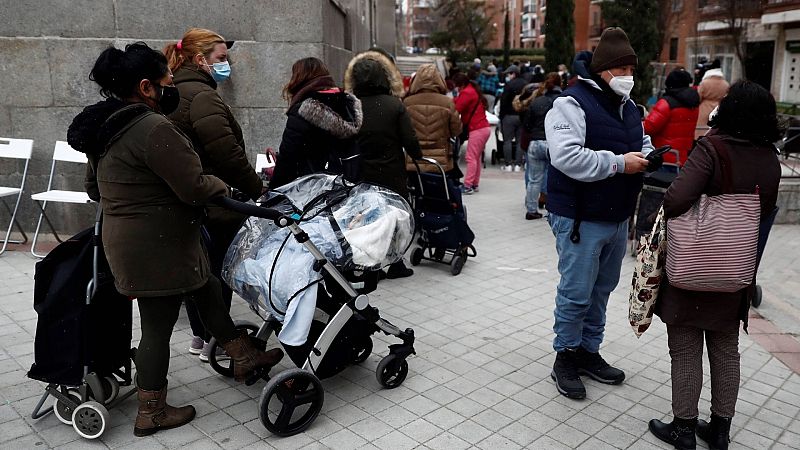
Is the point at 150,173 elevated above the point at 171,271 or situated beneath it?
elevated above

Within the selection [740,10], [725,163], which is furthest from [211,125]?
[740,10]

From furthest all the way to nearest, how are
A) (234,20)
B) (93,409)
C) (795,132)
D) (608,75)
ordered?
(795,132) → (234,20) → (608,75) → (93,409)

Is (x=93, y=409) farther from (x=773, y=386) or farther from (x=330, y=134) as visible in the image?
(x=773, y=386)

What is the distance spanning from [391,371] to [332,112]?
174 cm

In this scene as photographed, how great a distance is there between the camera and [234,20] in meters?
6.62

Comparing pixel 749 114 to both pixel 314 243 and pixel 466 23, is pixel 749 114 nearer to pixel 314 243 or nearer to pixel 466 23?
pixel 314 243

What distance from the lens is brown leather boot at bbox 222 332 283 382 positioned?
3.61 m

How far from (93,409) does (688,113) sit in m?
5.96

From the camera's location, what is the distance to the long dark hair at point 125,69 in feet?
Answer: 9.72

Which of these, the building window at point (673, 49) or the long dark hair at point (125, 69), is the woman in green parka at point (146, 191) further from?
the building window at point (673, 49)

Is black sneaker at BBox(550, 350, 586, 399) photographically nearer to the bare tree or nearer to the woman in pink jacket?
the woman in pink jacket

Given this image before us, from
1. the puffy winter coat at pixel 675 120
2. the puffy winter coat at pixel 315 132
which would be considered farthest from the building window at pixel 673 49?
the puffy winter coat at pixel 315 132

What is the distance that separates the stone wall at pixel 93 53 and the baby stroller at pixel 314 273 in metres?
3.27

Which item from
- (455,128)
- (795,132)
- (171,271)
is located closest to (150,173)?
(171,271)
